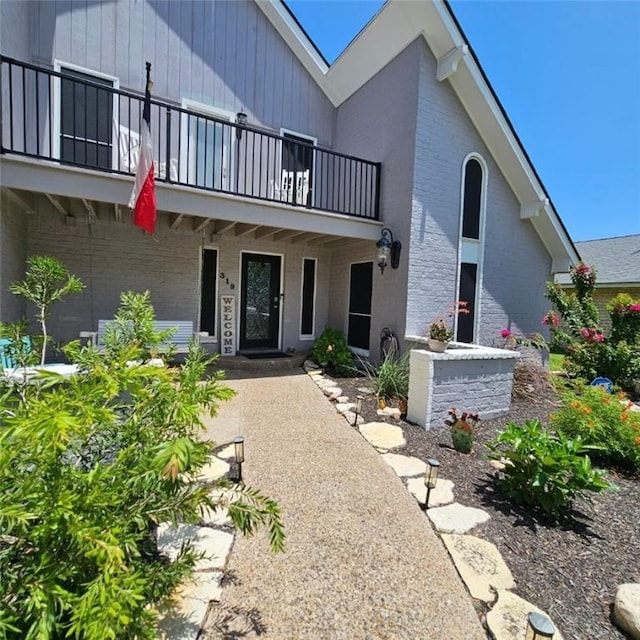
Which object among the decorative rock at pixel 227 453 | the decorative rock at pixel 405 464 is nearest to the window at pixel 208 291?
the decorative rock at pixel 227 453

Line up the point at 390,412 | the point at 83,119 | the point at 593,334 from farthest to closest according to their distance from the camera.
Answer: the point at 593,334, the point at 83,119, the point at 390,412

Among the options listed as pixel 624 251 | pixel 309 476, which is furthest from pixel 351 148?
pixel 624 251

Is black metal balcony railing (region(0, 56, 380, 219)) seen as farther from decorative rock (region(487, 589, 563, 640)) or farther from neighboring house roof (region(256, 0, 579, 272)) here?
decorative rock (region(487, 589, 563, 640))

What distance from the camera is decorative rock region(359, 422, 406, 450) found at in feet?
13.6

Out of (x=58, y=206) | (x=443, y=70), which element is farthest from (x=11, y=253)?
(x=443, y=70)

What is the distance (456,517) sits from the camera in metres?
2.86

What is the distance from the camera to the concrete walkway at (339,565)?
185cm

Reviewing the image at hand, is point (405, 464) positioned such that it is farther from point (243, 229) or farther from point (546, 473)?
point (243, 229)

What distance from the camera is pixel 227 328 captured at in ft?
25.0

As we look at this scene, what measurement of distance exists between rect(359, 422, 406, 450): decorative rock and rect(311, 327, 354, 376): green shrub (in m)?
2.37

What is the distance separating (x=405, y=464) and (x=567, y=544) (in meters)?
1.45

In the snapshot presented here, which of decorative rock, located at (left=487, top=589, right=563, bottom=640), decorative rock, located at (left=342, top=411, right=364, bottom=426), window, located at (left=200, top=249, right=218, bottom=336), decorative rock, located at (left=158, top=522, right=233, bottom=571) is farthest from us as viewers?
window, located at (left=200, top=249, right=218, bottom=336)

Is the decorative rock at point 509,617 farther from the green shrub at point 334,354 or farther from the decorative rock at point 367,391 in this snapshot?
the green shrub at point 334,354

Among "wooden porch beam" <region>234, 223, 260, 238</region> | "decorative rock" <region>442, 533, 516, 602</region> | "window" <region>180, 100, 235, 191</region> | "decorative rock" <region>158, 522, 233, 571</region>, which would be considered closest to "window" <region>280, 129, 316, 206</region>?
"wooden porch beam" <region>234, 223, 260, 238</region>
